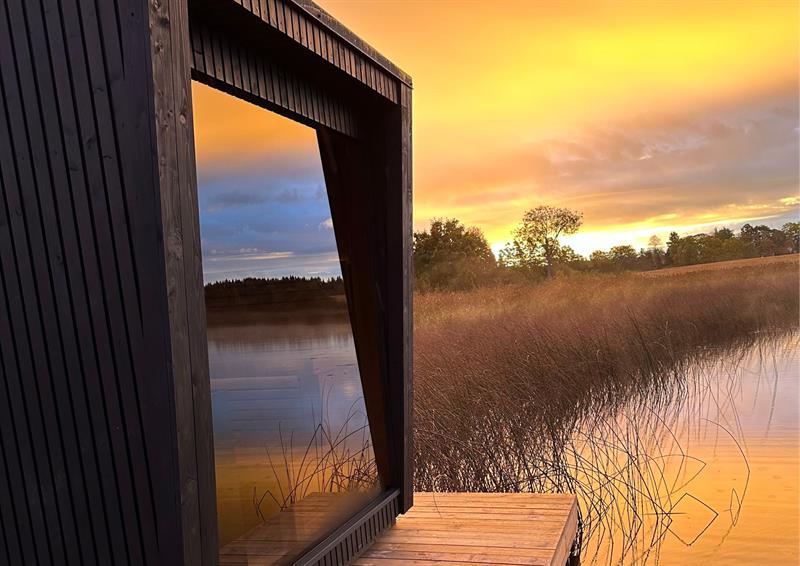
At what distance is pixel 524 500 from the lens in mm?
3871

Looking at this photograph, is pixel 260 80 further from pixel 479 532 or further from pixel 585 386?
pixel 585 386

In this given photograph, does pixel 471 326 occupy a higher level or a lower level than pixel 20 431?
lower

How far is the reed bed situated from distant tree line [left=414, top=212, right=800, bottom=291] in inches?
144

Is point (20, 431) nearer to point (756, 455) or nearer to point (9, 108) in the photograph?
point (9, 108)

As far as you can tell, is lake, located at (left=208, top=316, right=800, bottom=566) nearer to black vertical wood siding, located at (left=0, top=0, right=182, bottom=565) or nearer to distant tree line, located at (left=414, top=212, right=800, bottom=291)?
black vertical wood siding, located at (left=0, top=0, right=182, bottom=565)

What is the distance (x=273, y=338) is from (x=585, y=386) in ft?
13.8

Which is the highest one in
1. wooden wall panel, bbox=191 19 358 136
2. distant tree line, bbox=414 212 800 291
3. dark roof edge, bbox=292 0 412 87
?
dark roof edge, bbox=292 0 412 87

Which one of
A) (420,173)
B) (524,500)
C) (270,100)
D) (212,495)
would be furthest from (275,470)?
(420,173)

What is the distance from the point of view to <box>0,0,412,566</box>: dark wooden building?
1774mm

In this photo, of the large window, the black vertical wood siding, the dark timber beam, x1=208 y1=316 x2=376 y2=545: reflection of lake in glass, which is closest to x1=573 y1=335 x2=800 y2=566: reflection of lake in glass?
x1=208 y1=316 x2=376 y2=545: reflection of lake in glass

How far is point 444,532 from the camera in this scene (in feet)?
11.2

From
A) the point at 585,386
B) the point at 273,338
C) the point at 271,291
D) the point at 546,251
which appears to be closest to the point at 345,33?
the point at 271,291

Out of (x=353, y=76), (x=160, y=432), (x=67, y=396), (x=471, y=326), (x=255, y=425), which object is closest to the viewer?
(x=160, y=432)

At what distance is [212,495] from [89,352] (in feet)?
1.51
